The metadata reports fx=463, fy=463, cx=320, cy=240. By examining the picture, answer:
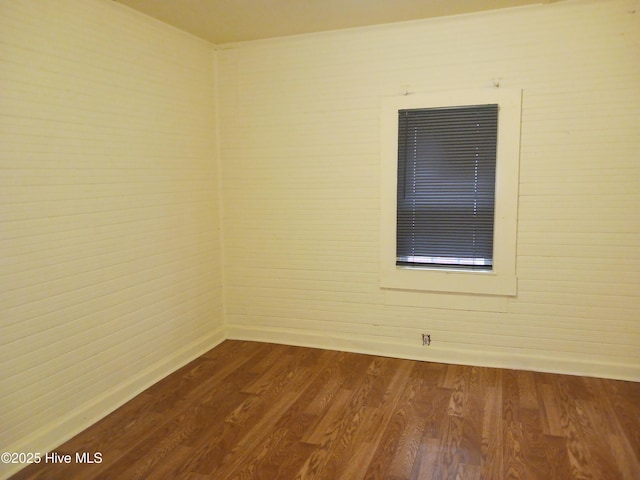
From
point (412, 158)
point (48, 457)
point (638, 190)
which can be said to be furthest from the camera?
point (412, 158)

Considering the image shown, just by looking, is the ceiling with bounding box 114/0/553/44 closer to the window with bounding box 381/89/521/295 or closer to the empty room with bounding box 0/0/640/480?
the empty room with bounding box 0/0/640/480

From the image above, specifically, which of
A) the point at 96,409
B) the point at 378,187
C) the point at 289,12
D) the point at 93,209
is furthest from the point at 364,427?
the point at 289,12

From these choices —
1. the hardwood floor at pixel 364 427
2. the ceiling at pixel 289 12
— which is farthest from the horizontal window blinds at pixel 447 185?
A: the hardwood floor at pixel 364 427

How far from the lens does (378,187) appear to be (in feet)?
11.9

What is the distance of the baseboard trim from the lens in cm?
326

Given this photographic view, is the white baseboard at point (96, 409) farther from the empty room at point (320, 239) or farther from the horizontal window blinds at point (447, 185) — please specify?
the horizontal window blinds at point (447, 185)

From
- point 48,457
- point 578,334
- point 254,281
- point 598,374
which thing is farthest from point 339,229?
point 48,457

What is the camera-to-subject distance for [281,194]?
154 inches

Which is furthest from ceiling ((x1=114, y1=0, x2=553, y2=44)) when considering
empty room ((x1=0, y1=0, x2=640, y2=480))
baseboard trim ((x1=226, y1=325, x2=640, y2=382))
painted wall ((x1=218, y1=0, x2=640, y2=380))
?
baseboard trim ((x1=226, y1=325, x2=640, y2=382))

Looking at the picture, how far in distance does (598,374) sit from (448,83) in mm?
2328

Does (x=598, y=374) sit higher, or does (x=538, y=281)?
(x=538, y=281)

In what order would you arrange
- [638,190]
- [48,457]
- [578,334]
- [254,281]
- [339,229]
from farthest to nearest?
[254,281], [339,229], [578,334], [638,190], [48,457]

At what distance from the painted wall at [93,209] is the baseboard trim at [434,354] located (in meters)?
0.62

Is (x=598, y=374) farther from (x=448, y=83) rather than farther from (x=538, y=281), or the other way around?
(x=448, y=83)
